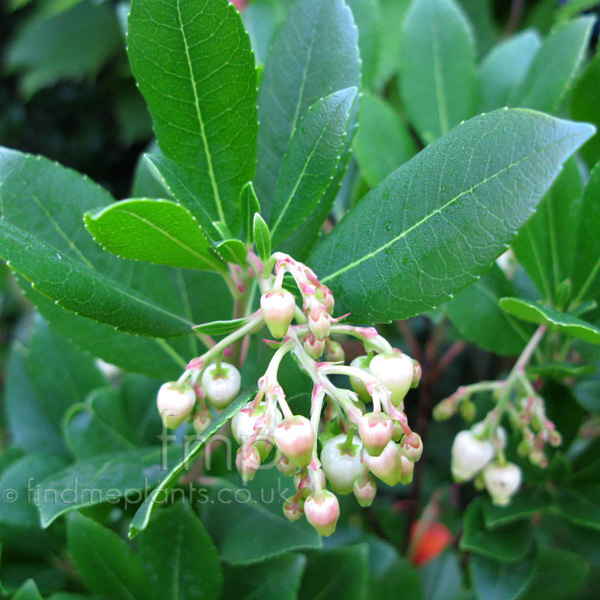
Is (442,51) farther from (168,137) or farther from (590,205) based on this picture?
(168,137)

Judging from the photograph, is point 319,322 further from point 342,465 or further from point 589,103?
point 589,103

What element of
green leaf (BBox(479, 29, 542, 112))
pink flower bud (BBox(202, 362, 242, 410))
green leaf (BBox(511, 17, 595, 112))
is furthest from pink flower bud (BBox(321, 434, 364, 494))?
green leaf (BBox(479, 29, 542, 112))

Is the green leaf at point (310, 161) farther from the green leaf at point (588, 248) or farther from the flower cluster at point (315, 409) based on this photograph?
the green leaf at point (588, 248)

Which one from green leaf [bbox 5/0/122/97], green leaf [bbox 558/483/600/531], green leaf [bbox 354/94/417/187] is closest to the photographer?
green leaf [bbox 558/483/600/531]

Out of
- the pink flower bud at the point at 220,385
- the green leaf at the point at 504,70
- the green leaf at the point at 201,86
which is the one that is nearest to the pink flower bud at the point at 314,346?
the pink flower bud at the point at 220,385

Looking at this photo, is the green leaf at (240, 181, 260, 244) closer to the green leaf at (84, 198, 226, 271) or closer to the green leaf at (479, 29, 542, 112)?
the green leaf at (84, 198, 226, 271)

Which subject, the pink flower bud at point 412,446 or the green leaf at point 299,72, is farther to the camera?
the green leaf at point 299,72
